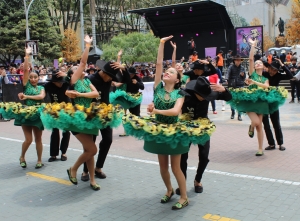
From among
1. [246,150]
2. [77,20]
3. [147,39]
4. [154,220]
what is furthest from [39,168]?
[77,20]

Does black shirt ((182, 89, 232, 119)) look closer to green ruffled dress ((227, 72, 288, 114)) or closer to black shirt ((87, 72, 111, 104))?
black shirt ((87, 72, 111, 104))

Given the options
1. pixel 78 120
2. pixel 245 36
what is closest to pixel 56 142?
pixel 78 120

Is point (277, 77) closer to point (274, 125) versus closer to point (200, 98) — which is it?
point (274, 125)

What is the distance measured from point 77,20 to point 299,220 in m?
48.6

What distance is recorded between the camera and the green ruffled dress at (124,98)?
10430 millimetres

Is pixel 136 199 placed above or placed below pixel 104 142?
below

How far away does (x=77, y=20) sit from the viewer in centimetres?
5031

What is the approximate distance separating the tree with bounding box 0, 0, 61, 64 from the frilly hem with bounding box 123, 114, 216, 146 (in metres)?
32.2

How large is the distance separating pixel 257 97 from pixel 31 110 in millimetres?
4485

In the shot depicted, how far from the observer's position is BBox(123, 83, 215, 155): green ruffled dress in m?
4.91

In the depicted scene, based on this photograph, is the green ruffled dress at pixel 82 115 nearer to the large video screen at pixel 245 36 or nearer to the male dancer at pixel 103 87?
the male dancer at pixel 103 87

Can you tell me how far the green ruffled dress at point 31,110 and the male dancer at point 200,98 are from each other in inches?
120

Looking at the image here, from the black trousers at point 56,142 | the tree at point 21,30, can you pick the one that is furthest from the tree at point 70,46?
the black trousers at point 56,142

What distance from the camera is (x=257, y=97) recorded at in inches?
312
